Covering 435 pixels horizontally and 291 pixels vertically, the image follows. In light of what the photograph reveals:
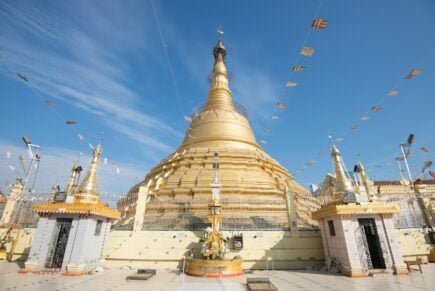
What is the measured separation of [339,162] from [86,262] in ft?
51.8

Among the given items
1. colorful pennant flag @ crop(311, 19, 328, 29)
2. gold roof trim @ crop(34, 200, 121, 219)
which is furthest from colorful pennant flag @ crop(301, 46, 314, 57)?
gold roof trim @ crop(34, 200, 121, 219)

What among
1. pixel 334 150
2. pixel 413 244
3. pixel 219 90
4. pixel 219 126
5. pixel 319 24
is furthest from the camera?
pixel 219 90

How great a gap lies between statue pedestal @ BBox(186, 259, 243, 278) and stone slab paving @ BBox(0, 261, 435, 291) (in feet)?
1.89

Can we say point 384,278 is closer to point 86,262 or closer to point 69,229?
point 86,262

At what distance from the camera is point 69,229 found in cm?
1305

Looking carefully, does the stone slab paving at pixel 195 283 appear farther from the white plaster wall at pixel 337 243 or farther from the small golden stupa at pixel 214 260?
the white plaster wall at pixel 337 243

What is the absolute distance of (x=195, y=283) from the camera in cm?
1000

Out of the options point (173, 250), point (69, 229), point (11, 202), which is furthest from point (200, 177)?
point (11, 202)

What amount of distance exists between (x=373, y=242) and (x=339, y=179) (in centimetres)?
363

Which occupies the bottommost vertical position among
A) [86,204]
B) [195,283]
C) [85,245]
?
[195,283]

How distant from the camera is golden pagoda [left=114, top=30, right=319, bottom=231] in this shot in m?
17.2

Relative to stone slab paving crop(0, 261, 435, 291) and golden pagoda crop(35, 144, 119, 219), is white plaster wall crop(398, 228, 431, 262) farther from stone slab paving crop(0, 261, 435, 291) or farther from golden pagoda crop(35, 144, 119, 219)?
golden pagoda crop(35, 144, 119, 219)

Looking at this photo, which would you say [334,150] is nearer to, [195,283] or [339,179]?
[339,179]

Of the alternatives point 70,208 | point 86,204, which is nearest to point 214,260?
point 86,204
